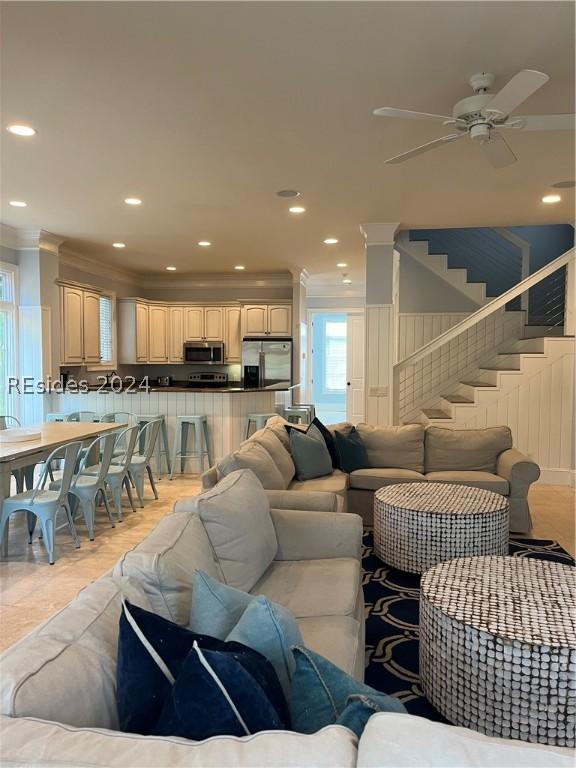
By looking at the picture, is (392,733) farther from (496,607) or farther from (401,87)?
(401,87)

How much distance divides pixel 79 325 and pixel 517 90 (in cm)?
633

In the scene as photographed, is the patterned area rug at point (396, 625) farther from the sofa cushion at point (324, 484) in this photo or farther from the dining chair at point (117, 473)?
the dining chair at point (117, 473)

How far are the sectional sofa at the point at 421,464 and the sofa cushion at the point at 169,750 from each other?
2.79m

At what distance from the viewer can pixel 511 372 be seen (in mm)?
6094

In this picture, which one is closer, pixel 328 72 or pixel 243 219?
pixel 328 72

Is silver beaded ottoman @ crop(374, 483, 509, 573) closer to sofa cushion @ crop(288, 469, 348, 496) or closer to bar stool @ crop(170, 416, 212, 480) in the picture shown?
sofa cushion @ crop(288, 469, 348, 496)

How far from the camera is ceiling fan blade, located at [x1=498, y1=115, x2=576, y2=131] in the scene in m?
2.70

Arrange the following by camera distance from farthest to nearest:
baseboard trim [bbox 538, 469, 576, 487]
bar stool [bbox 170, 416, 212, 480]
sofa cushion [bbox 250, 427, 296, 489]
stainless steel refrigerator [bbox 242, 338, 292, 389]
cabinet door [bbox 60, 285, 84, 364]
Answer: stainless steel refrigerator [bbox 242, 338, 292, 389] < cabinet door [bbox 60, 285, 84, 364] < bar stool [bbox 170, 416, 212, 480] < baseboard trim [bbox 538, 469, 576, 487] < sofa cushion [bbox 250, 427, 296, 489]

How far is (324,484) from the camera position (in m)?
4.03

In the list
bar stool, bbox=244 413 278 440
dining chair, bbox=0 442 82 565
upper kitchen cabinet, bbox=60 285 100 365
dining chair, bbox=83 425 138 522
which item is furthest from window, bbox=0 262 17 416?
dining chair, bbox=0 442 82 565

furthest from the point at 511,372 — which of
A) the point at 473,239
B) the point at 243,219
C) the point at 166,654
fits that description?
the point at 166,654

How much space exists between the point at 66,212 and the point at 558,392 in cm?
553

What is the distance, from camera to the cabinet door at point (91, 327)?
757 centimetres

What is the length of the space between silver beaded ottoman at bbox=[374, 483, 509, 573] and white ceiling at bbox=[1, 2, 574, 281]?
234 centimetres
